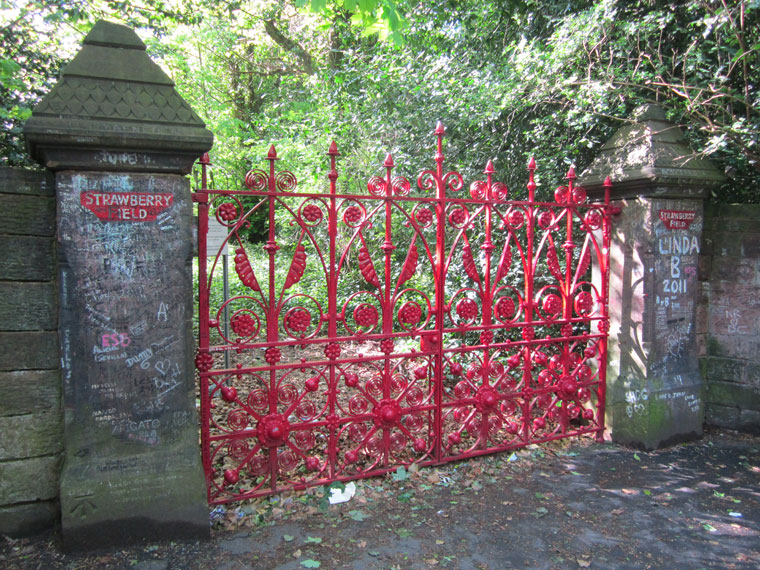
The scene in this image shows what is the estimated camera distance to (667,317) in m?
4.35

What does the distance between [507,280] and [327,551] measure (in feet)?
11.6

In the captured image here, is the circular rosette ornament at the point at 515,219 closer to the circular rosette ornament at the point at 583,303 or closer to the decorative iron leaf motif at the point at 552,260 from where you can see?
the decorative iron leaf motif at the point at 552,260

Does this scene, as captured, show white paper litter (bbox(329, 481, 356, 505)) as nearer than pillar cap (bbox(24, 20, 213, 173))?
No

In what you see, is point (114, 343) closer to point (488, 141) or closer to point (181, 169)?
point (181, 169)

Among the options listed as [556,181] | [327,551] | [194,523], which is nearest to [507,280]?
[556,181]

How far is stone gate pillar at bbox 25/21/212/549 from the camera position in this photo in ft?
8.79

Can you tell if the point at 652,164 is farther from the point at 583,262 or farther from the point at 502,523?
the point at 502,523

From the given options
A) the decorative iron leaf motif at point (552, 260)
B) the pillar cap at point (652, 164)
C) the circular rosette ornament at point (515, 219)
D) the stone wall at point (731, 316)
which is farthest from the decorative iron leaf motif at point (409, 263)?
the stone wall at point (731, 316)

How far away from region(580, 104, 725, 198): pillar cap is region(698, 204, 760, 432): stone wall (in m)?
0.49

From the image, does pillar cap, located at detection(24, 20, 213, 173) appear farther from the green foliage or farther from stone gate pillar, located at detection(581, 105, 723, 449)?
stone gate pillar, located at detection(581, 105, 723, 449)

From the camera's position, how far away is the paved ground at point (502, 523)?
282cm

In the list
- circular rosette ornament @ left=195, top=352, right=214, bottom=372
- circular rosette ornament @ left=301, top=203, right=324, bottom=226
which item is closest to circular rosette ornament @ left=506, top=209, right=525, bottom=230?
circular rosette ornament @ left=301, top=203, right=324, bottom=226

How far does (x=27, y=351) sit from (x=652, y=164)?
4.43 metres

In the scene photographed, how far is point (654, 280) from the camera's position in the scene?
4.27 m
